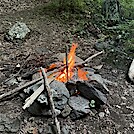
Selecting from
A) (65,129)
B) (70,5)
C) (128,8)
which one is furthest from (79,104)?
(128,8)

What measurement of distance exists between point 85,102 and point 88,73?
1.77 feet

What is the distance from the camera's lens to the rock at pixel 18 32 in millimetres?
5535

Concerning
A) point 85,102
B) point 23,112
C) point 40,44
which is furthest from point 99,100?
point 40,44

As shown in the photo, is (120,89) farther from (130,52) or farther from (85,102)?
(130,52)

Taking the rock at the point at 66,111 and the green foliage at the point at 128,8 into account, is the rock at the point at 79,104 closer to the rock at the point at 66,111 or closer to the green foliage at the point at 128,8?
the rock at the point at 66,111

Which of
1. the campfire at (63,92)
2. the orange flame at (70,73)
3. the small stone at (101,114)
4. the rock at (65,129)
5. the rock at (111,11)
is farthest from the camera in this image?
Result: the rock at (111,11)

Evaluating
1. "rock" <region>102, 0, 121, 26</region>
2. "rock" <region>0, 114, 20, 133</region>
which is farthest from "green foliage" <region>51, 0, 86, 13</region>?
"rock" <region>0, 114, 20, 133</region>

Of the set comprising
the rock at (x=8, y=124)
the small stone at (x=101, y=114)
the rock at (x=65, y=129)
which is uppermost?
the rock at (x=8, y=124)

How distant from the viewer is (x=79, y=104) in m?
3.75

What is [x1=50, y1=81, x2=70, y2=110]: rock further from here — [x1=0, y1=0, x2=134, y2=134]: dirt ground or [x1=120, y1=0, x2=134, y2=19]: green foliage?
[x1=120, y1=0, x2=134, y2=19]: green foliage

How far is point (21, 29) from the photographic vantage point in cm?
563

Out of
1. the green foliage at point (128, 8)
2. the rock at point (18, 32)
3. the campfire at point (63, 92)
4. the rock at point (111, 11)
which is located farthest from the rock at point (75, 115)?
the green foliage at point (128, 8)

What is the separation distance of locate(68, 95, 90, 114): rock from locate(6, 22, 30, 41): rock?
2.18 m

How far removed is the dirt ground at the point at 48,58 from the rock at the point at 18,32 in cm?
10
